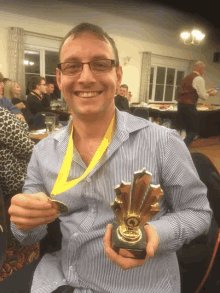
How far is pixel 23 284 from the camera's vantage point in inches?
38.7

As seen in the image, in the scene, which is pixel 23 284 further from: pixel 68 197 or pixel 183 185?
pixel 183 185

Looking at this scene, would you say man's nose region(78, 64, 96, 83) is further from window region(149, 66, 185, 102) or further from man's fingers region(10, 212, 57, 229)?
window region(149, 66, 185, 102)

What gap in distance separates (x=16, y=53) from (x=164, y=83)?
19.1ft

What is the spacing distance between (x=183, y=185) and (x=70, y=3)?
7083mm

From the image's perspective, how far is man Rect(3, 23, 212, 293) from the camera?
88 centimetres

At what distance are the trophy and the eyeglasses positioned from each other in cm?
53

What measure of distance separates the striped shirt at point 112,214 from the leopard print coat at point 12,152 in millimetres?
802

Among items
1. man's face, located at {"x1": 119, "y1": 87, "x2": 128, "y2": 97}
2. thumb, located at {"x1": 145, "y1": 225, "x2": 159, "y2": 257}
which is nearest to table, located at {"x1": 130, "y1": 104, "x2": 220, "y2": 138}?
man's face, located at {"x1": 119, "y1": 87, "x2": 128, "y2": 97}

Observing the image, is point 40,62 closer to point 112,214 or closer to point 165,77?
point 165,77

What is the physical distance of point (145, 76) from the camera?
8.62 metres

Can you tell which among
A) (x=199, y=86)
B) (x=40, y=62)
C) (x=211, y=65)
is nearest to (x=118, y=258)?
(x=199, y=86)

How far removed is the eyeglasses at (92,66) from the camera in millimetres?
904

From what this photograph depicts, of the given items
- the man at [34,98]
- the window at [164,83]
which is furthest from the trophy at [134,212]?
the window at [164,83]

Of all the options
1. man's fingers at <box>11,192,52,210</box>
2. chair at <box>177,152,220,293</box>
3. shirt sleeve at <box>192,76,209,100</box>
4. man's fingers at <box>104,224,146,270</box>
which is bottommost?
chair at <box>177,152,220,293</box>
